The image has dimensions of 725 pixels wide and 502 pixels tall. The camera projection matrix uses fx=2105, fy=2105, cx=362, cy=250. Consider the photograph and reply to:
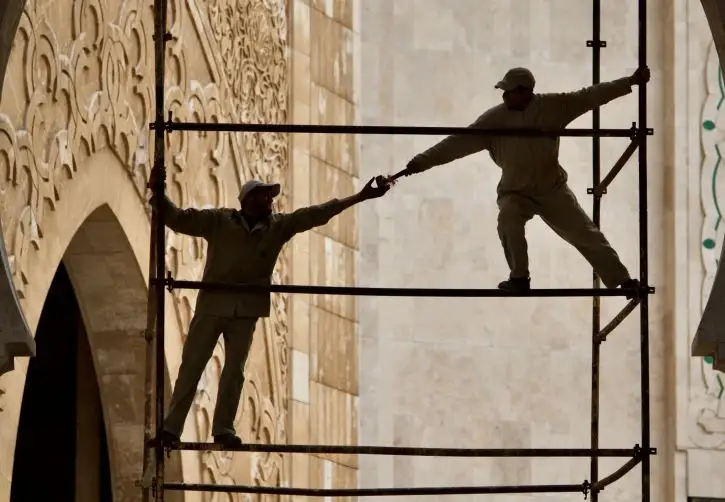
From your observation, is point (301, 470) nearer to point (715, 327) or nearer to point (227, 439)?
point (227, 439)

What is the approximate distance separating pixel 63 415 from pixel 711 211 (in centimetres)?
452

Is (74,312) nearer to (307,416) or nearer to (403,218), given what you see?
(307,416)

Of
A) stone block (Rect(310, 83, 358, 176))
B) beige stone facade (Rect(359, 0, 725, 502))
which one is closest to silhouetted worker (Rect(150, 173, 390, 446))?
stone block (Rect(310, 83, 358, 176))

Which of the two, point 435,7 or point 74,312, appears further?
point 435,7

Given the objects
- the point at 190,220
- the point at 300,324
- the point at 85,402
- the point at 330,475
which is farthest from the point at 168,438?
the point at 330,475

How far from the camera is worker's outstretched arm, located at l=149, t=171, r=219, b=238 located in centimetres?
748

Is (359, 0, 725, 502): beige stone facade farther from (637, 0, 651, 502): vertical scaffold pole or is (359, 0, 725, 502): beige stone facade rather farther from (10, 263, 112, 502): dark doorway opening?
(637, 0, 651, 502): vertical scaffold pole

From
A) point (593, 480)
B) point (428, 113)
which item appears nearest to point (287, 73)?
point (428, 113)

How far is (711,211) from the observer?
13992 millimetres

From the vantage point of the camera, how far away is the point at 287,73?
12.9 meters

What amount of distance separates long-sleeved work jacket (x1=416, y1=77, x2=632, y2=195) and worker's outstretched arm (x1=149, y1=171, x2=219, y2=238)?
79 cm

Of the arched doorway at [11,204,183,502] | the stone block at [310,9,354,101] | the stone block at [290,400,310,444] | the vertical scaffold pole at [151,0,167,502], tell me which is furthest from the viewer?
the stone block at [310,9,354,101]

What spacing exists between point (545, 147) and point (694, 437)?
641 cm

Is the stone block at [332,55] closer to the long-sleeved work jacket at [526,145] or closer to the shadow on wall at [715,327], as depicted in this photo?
the long-sleeved work jacket at [526,145]
